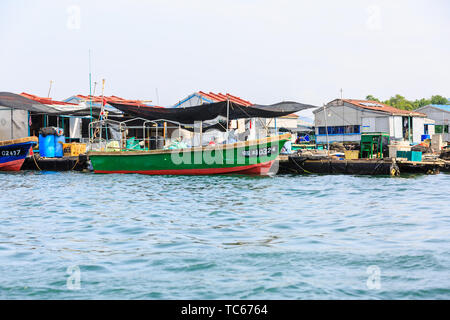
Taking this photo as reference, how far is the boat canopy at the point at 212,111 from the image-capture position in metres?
19.0

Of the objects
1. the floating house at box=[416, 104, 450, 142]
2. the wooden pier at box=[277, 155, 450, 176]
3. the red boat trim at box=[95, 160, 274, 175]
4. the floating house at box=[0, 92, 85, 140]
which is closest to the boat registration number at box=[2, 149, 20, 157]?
the floating house at box=[0, 92, 85, 140]

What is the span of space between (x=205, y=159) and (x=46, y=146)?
32.1 ft

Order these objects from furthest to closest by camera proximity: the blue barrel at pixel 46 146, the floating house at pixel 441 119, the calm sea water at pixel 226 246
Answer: the floating house at pixel 441 119 < the blue barrel at pixel 46 146 < the calm sea water at pixel 226 246

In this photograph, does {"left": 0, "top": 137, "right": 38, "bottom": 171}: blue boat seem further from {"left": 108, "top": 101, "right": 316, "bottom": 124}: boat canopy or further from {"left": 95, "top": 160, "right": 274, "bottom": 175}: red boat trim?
{"left": 95, "top": 160, "right": 274, "bottom": 175}: red boat trim

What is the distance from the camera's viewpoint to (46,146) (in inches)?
948

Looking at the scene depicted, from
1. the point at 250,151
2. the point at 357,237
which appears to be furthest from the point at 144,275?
the point at 250,151

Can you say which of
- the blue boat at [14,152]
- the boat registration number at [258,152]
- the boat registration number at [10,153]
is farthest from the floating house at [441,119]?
the boat registration number at [10,153]

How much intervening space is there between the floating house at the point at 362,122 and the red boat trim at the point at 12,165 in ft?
73.2

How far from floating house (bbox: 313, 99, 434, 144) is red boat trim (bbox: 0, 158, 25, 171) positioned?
73.2 ft

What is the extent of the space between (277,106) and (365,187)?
7368 mm

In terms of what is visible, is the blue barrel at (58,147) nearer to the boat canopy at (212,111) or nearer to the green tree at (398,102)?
the boat canopy at (212,111)

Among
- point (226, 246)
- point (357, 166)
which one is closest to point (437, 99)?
point (357, 166)

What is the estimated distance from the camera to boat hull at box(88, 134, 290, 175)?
60.8 ft
